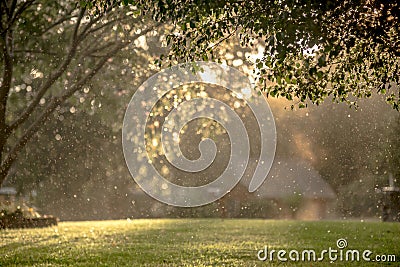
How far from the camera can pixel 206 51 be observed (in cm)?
916

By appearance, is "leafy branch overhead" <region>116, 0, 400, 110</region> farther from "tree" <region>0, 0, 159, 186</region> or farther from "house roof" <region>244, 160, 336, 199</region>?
"house roof" <region>244, 160, 336, 199</region>

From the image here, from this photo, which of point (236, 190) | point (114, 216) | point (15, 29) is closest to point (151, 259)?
point (15, 29)

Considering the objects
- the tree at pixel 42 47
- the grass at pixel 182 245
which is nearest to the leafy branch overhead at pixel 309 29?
the tree at pixel 42 47

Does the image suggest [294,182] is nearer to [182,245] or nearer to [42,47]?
[182,245]

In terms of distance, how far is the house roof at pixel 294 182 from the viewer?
140 feet

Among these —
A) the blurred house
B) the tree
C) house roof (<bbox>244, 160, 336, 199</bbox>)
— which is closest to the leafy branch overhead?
the tree

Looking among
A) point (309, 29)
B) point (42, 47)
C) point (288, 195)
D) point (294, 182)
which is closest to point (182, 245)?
point (42, 47)

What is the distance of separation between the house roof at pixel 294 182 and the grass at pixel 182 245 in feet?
70.8

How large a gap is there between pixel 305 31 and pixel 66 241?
1134 cm

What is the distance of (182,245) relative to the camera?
14.9 meters

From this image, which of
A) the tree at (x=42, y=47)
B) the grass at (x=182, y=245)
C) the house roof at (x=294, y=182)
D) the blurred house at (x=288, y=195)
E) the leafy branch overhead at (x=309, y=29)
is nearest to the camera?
the leafy branch overhead at (x=309, y=29)

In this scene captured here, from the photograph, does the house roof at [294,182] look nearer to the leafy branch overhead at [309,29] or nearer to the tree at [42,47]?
the tree at [42,47]

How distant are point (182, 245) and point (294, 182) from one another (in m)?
30.9

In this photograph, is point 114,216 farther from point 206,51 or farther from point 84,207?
point 206,51
